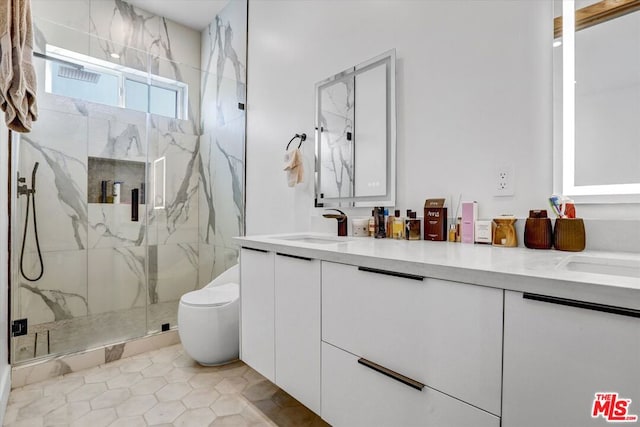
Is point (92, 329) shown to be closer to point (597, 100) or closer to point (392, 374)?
point (392, 374)

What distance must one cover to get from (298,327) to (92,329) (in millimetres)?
1818

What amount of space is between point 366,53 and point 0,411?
8.19 feet

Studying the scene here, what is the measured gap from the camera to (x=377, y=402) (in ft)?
3.37

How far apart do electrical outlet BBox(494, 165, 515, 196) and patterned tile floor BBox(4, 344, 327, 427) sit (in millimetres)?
1295

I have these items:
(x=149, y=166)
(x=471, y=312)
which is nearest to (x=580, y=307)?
(x=471, y=312)

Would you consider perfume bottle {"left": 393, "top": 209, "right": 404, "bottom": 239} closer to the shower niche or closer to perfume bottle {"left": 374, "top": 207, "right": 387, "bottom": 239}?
perfume bottle {"left": 374, "top": 207, "right": 387, "bottom": 239}

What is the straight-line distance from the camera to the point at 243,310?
170 centimetres

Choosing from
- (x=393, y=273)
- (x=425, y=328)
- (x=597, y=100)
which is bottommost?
(x=425, y=328)

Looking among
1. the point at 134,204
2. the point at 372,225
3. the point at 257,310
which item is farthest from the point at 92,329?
the point at 372,225

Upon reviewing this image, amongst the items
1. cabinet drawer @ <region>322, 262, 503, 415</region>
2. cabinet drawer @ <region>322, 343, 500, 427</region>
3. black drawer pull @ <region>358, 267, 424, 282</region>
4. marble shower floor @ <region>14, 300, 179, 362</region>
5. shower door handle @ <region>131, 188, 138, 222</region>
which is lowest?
marble shower floor @ <region>14, 300, 179, 362</region>

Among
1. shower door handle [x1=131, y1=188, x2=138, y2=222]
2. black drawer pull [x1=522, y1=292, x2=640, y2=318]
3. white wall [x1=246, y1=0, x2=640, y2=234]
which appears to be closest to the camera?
black drawer pull [x1=522, y1=292, x2=640, y2=318]

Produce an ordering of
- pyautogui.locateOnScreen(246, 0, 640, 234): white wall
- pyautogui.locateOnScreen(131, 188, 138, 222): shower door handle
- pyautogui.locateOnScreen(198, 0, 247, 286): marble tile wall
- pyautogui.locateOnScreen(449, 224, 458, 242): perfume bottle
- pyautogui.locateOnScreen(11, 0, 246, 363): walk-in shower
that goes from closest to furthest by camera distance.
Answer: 1. pyautogui.locateOnScreen(246, 0, 640, 234): white wall
2. pyautogui.locateOnScreen(449, 224, 458, 242): perfume bottle
3. pyautogui.locateOnScreen(11, 0, 246, 363): walk-in shower
4. pyautogui.locateOnScreen(131, 188, 138, 222): shower door handle
5. pyautogui.locateOnScreen(198, 0, 247, 286): marble tile wall

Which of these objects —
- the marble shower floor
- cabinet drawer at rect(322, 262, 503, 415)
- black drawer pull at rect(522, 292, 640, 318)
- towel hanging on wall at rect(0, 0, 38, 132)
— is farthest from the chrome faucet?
the marble shower floor

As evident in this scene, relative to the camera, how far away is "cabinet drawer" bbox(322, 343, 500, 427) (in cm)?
84
